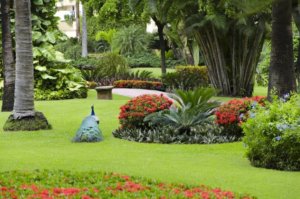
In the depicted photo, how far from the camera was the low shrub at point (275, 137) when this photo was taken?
9.38 meters

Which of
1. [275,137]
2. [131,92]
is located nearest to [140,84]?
[131,92]

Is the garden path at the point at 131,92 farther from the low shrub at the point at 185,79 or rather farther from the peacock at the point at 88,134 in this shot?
the peacock at the point at 88,134

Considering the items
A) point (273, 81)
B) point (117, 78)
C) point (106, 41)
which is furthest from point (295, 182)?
point (106, 41)

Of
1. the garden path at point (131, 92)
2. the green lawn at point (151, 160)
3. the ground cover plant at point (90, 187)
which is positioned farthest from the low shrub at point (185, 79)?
the ground cover plant at point (90, 187)

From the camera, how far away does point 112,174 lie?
878 cm

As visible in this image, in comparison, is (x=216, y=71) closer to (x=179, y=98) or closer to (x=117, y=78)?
(x=117, y=78)

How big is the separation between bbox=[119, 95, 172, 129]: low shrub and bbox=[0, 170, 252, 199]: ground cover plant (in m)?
5.00

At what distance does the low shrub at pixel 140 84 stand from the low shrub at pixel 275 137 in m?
18.5

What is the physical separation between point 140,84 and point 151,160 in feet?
61.5

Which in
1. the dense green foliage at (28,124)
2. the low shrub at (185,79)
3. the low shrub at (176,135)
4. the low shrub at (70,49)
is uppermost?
the low shrub at (70,49)

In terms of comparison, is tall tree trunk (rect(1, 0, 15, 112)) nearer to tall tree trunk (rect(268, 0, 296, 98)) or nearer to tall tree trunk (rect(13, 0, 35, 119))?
tall tree trunk (rect(13, 0, 35, 119))

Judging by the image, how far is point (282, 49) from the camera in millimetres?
14758

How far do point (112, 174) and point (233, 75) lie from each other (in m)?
17.2

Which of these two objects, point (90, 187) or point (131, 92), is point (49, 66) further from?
point (90, 187)
